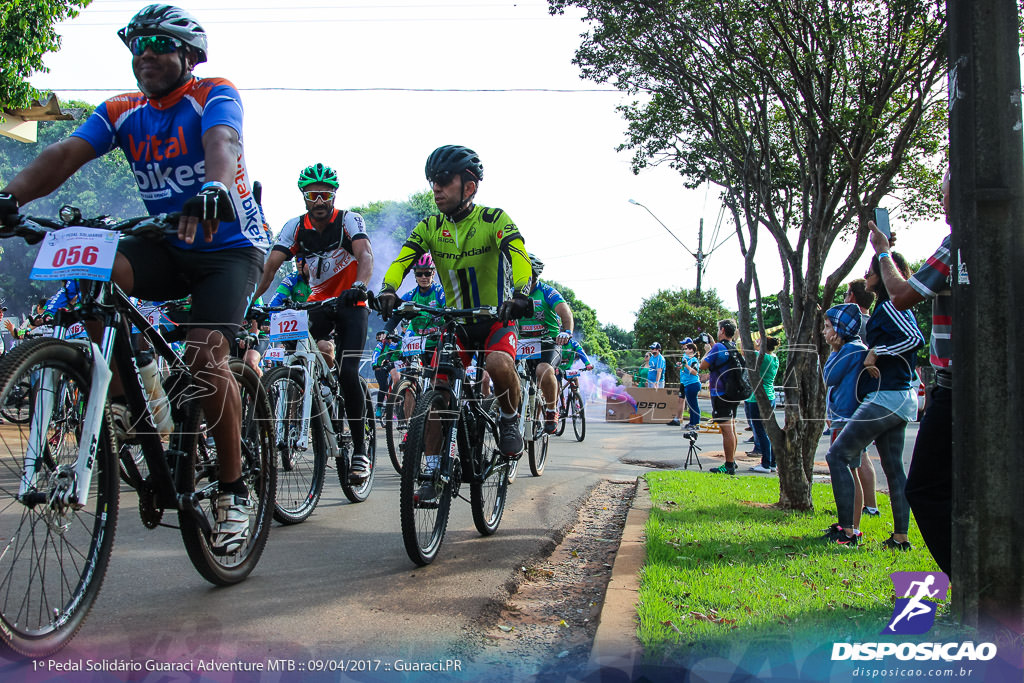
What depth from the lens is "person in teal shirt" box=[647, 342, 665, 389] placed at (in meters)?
16.1

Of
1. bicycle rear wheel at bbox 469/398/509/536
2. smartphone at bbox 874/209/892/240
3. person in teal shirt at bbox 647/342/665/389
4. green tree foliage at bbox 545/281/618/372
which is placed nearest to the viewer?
smartphone at bbox 874/209/892/240

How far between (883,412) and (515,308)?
2500mm

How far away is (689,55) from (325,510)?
18.8 feet

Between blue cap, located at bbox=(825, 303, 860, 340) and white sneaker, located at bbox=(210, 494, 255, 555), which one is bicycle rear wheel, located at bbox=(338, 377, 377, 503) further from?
blue cap, located at bbox=(825, 303, 860, 340)

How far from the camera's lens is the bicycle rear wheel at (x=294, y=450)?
15.2ft

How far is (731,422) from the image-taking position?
927cm

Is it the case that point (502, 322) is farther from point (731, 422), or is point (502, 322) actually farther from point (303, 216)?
point (731, 422)

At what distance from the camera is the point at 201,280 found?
130 inches

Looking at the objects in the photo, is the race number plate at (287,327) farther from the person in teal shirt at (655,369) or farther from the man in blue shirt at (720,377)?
the person in teal shirt at (655,369)

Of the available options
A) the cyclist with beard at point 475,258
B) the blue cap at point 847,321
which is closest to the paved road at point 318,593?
the cyclist with beard at point 475,258

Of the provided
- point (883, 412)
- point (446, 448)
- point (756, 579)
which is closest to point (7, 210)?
point (446, 448)

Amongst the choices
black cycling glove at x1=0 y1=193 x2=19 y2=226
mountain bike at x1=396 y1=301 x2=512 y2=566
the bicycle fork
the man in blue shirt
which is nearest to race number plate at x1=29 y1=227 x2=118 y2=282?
black cycling glove at x1=0 y1=193 x2=19 y2=226

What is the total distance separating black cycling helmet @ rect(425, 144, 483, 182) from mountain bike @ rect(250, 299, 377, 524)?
3.71ft

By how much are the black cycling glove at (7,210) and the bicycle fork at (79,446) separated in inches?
20.4
